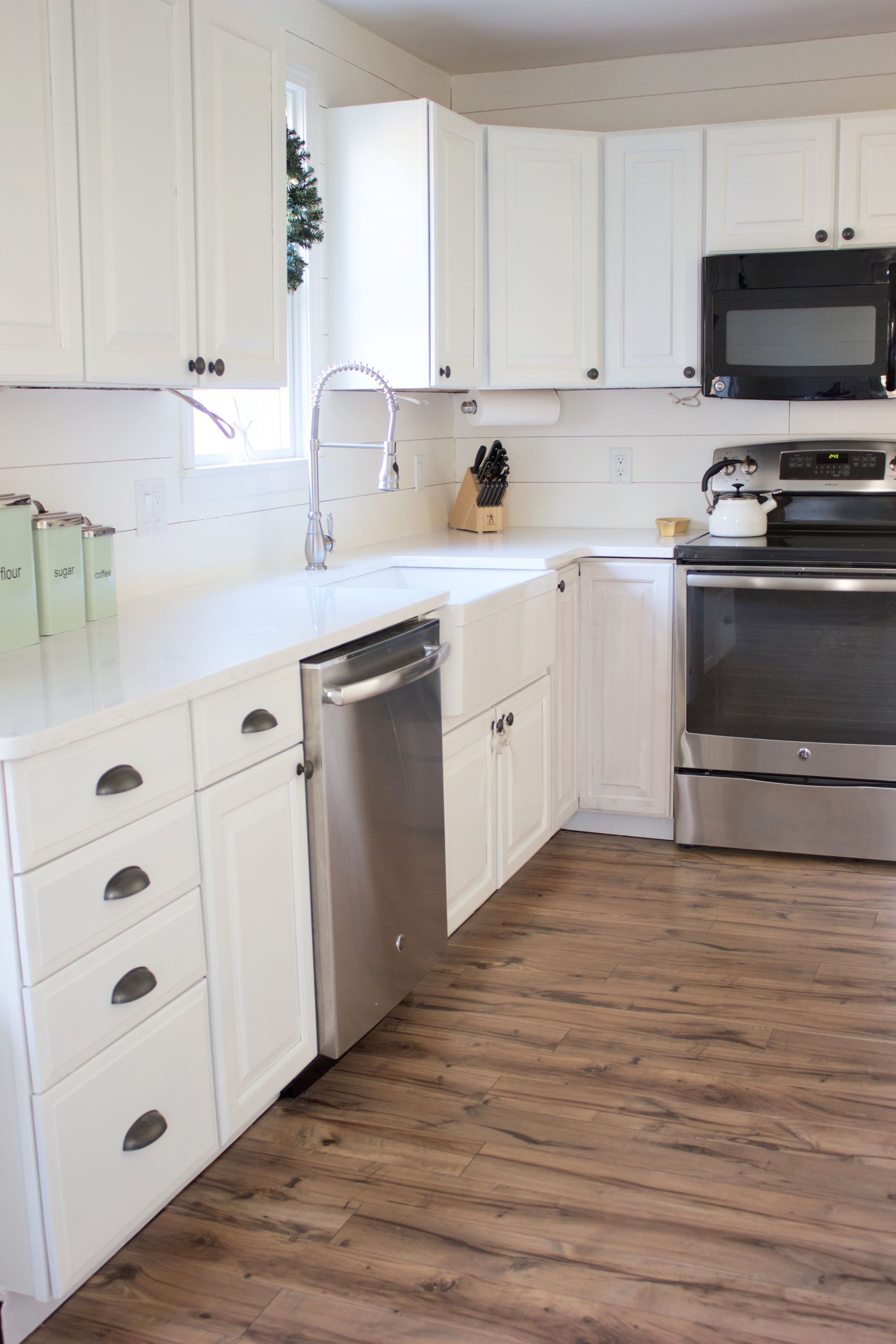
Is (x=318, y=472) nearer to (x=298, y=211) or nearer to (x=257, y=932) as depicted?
(x=298, y=211)

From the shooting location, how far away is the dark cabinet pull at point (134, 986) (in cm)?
172

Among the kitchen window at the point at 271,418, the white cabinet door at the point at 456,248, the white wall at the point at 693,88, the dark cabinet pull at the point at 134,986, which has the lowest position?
the dark cabinet pull at the point at 134,986

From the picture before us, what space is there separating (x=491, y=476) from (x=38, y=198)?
2.40m

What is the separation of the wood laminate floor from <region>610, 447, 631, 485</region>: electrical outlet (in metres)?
1.71

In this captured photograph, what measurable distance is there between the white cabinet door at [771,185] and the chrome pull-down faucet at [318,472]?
1.28 metres

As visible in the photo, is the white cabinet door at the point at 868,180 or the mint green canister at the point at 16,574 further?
the white cabinet door at the point at 868,180

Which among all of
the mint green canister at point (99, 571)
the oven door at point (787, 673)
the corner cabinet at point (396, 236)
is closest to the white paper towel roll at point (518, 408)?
the corner cabinet at point (396, 236)

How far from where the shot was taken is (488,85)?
4.19 metres

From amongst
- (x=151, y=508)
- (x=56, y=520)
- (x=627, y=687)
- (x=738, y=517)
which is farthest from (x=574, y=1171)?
(x=738, y=517)

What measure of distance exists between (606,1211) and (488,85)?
3572 mm

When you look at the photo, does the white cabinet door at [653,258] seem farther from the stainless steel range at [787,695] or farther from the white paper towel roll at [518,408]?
the stainless steel range at [787,695]

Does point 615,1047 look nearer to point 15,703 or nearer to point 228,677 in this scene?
point 228,677

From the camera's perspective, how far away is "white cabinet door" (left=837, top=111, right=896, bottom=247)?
3516 mm

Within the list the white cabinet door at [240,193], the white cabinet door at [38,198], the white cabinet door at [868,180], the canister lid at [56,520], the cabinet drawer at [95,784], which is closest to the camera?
the cabinet drawer at [95,784]
